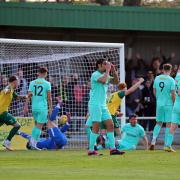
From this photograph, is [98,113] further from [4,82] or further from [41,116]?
[4,82]

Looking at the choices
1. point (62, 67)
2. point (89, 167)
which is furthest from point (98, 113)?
point (62, 67)

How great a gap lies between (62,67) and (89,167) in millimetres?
11123

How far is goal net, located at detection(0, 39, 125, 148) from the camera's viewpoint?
24.2m

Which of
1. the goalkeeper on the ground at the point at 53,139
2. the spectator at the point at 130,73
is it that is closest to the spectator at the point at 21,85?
the goalkeeper on the ground at the point at 53,139

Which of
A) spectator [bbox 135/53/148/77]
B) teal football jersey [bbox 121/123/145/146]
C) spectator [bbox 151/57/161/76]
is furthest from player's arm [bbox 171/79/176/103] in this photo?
spectator [bbox 135/53/148/77]

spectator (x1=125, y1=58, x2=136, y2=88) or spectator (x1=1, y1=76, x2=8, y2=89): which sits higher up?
spectator (x1=125, y1=58, x2=136, y2=88)

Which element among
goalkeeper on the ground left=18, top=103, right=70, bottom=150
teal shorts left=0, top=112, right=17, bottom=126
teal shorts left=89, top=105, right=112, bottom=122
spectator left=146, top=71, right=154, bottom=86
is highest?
spectator left=146, top=71, right=154, bottom=86

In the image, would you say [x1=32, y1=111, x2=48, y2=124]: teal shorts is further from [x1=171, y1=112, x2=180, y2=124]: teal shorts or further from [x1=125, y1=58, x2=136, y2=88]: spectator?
[x1=125, y1=58, x2=136, y2=88]: spectator

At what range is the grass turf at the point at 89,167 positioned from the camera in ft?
43.0

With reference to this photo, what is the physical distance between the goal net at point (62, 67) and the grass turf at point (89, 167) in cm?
545

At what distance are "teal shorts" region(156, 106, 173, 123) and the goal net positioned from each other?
287 centimetres

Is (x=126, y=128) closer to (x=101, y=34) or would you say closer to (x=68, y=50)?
(x=68, y=50)

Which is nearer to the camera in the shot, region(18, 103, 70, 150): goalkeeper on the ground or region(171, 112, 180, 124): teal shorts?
region(171, 112, 180, 124): teal shorts

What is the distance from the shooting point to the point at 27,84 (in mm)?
24547
